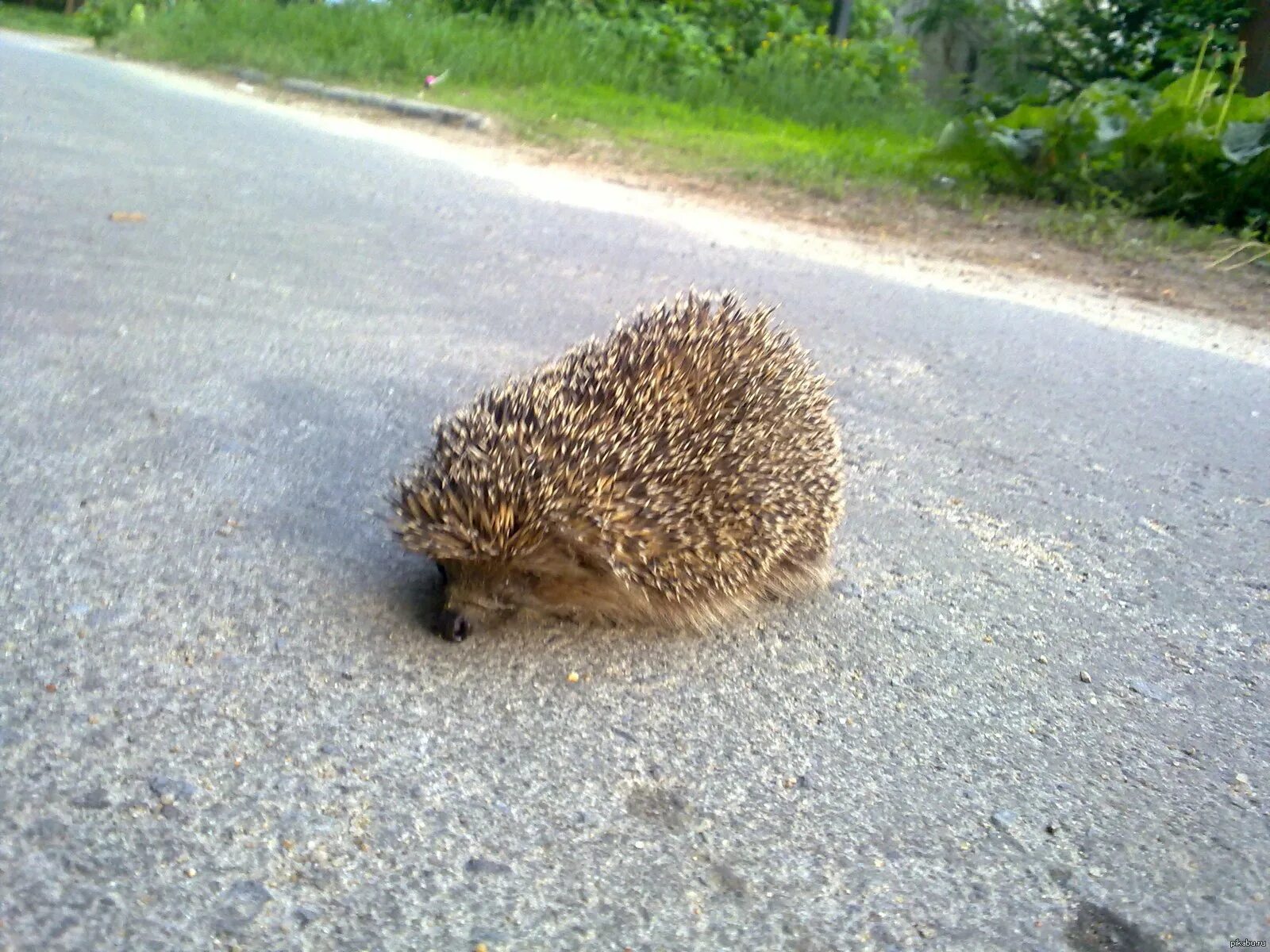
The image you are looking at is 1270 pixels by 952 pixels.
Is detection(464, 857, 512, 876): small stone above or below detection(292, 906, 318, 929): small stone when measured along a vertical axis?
above

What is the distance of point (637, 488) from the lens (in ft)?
9.88

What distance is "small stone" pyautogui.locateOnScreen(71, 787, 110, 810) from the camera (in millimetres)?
2217

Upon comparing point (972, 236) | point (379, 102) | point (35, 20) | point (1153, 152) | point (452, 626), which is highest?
point (1153, 152)

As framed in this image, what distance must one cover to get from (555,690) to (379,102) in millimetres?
12397

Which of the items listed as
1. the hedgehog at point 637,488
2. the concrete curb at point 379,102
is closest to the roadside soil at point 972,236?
the concrete curb at point 379,102

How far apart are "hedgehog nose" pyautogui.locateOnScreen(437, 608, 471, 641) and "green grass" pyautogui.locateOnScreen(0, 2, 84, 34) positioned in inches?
936

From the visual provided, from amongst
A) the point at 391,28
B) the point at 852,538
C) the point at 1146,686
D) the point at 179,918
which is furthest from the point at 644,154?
the point at 179,918

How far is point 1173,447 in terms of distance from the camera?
17.2 feet

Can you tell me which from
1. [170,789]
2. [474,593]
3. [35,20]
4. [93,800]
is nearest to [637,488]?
[474,593]

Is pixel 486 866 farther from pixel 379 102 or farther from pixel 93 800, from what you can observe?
pixel 379 102

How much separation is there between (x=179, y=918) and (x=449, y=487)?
119 centimetres

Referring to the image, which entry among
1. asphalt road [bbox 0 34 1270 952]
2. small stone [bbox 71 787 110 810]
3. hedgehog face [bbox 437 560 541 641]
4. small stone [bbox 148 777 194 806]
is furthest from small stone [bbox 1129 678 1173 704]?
small stone [bbox 71 787 110 810]

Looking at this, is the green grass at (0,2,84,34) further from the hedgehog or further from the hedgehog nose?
the hedgehog nose

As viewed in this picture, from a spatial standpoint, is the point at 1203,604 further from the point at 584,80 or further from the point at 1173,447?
the point at 584,80
